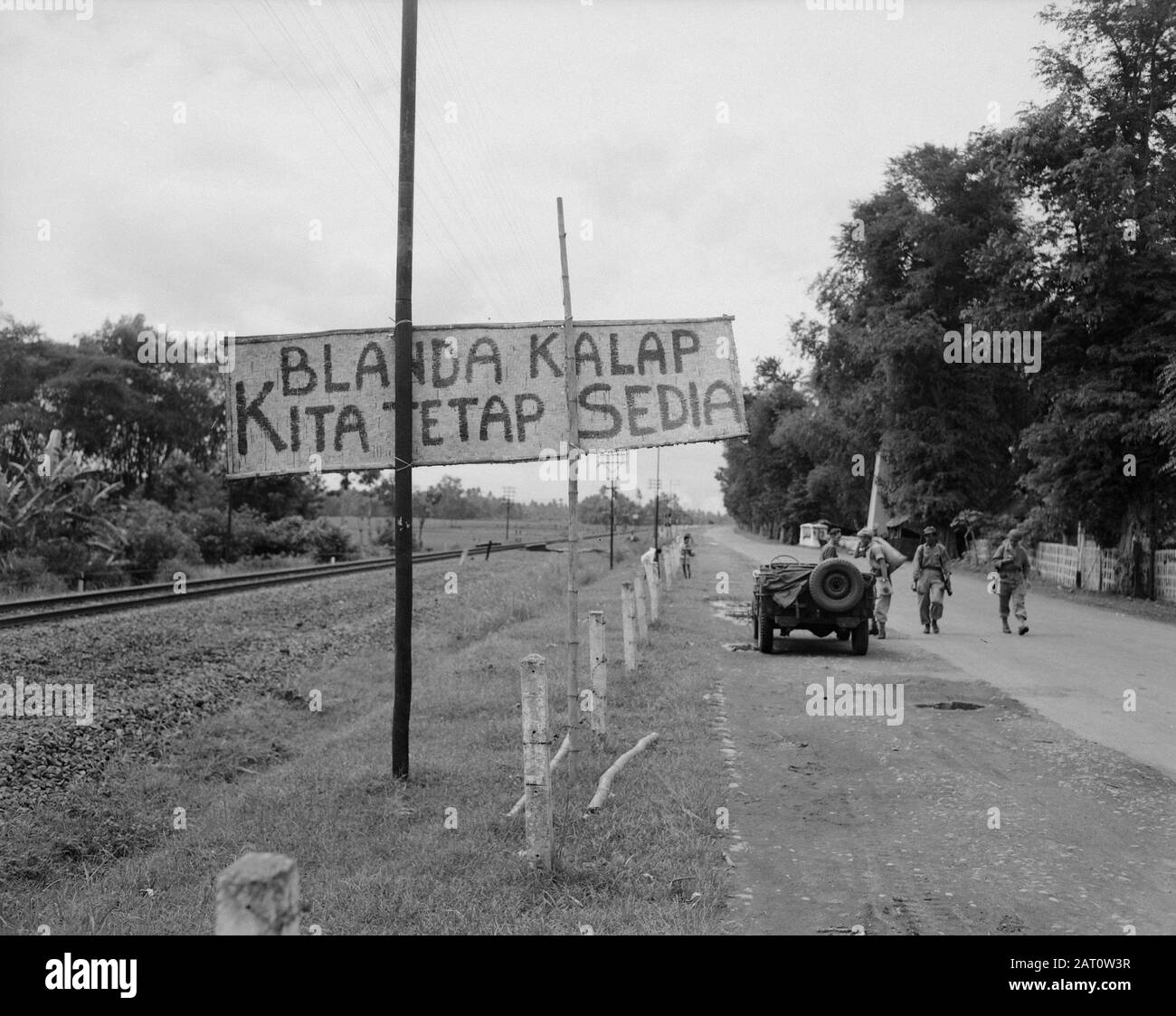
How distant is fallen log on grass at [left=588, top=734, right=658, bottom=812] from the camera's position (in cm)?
628

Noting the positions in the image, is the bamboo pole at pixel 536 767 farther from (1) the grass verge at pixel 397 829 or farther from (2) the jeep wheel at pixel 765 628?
(2) the jeep wheel at pixel 765 628

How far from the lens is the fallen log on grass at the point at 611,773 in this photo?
247 inches

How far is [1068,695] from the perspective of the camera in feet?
34.4

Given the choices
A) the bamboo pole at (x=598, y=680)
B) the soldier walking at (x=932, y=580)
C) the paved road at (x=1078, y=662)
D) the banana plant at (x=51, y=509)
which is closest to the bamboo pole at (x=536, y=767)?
the bamboo pole at (x=598, y=680)

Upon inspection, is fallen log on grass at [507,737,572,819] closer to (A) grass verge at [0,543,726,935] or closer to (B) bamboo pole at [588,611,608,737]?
(A) grass verge at [0,543,726,935]

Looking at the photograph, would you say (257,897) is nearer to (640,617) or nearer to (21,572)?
(640,617)

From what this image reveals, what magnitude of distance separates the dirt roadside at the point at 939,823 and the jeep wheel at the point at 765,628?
3.21 m

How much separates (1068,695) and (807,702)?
9.18ft

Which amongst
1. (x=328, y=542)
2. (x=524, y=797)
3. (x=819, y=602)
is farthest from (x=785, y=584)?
(x=328, y=542)

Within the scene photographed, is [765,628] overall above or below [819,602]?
below

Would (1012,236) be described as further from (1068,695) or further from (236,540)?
(236,540)

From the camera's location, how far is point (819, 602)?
13539mm

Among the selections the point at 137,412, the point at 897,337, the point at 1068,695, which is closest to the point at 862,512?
the point at 897,337

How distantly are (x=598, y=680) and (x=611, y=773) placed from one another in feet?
4.91
